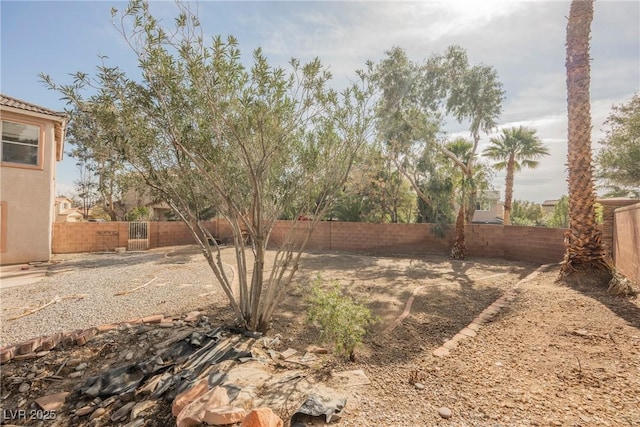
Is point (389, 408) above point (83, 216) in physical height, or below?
below

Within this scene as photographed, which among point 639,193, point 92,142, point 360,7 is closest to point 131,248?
point 92,142

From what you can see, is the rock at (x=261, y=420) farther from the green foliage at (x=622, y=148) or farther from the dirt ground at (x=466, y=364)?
the green foliage at (x=622, y=148)

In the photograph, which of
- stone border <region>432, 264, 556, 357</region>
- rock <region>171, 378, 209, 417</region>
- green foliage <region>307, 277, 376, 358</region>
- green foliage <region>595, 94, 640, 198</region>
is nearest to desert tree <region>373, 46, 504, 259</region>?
green foliage <region>595, 94, 640, 198</region>

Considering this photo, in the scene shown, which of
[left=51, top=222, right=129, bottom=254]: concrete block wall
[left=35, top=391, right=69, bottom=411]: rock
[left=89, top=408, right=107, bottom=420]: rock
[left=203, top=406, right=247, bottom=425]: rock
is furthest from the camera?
[left=51, top=222, right=129, bottom=254]: concrete block wall

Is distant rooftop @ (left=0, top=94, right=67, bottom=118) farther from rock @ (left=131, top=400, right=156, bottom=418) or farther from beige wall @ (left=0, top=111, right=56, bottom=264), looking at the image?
rock @ (left=131, top=400, right=156, bottom=418)

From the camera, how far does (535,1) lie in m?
Result: 6.61

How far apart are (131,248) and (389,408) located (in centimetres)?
1717

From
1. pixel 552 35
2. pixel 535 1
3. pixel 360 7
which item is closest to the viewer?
pixel 360 7

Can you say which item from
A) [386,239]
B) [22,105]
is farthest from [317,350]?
[22,105]

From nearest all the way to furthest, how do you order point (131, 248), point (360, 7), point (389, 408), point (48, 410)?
1. point (389, 408)
2. point (48, 410)
3. point (360, 7)
4. point (131, 248)

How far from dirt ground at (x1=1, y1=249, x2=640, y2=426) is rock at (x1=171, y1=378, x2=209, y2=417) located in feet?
0.52

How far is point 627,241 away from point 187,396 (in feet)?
27.4

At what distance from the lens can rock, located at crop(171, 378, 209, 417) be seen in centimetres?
251

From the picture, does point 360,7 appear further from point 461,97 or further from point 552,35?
point 461,97
